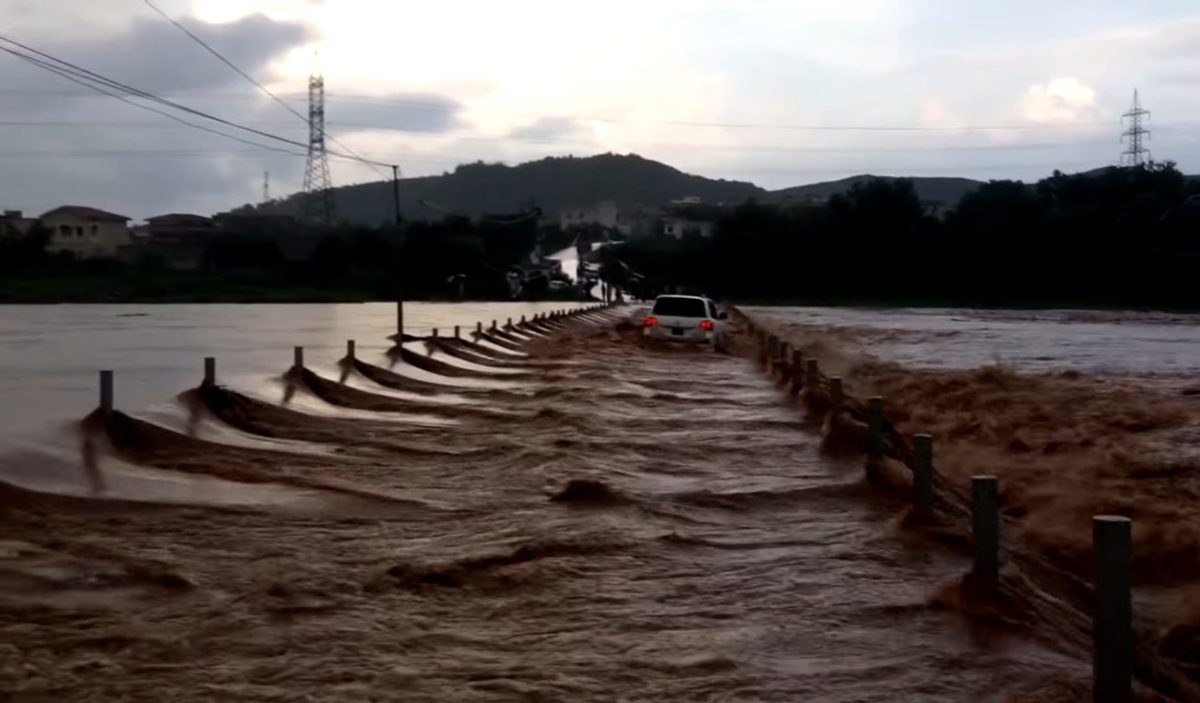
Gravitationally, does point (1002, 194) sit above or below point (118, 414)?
above

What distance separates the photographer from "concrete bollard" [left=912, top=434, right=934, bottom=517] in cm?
1017

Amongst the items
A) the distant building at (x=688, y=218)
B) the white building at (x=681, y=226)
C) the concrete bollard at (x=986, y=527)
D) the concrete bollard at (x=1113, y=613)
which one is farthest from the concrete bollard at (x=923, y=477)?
the distant building at (x=688, y=218)

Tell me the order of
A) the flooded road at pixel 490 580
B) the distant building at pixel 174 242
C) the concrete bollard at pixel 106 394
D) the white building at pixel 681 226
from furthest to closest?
1. the white building at pixel 681 226
2. the distant building at pixel 174 242
3. the concrete bollard at pixel 106 394
4. the flooded road at pixel 490 580

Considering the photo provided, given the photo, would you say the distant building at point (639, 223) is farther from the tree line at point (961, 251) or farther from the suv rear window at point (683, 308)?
the suv rear window at point (683, 308)

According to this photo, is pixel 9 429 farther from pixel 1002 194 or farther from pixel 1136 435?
pixel 1002 194

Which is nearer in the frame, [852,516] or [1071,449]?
[852,516]

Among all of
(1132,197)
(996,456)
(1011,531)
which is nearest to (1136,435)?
(996,456)

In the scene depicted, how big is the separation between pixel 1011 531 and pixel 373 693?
24.8 ft

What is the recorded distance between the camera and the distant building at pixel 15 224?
274 ft

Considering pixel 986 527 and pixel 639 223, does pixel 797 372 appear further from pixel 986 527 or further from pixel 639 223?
pixel 639 223

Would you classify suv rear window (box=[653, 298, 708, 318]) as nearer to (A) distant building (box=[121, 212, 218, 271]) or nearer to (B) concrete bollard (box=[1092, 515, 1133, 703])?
(B) concrete bollard (box=[1092, 515, 1133, 703])

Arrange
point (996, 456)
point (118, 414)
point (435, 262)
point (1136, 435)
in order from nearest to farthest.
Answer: point (118, 414) → point (996, 456) → point (1136, 435) → point (435, 262)

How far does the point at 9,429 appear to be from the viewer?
54.1 feet

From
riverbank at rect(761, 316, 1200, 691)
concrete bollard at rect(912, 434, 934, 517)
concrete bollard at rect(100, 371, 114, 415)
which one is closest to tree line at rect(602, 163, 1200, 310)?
riverbank at rect(761, 316, 1200, 691)
